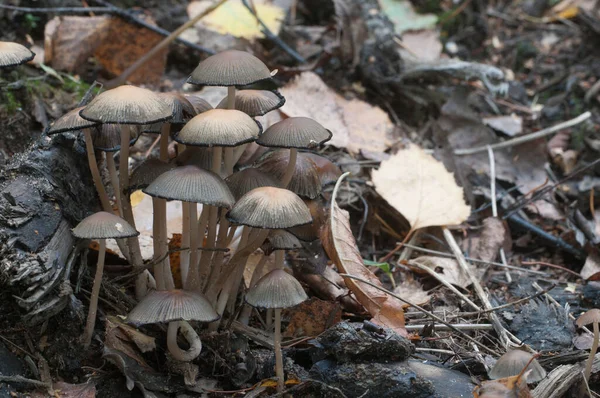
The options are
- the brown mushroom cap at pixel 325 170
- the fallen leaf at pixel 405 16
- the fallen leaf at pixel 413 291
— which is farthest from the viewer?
the fallen leaf at pixel 405 16

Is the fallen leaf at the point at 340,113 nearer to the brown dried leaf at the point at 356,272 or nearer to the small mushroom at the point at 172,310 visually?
the brown dried leaf at the point at 356,272

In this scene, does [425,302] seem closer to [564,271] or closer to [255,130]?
[564,271]

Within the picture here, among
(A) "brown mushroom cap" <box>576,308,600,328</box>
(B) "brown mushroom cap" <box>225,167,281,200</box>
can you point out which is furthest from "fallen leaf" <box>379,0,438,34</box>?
(A) "brown mushroom cap" <box>576,308,600,328</box>

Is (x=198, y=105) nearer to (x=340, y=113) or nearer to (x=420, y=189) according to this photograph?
(x=420, y=189)

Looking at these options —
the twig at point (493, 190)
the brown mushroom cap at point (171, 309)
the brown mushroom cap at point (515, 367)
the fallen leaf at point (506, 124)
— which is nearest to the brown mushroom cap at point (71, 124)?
the brown mushroom cap at point (171, 309)

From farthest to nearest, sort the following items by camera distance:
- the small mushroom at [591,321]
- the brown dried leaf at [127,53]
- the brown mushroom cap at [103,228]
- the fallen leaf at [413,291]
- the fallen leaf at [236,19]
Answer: the fallen leaf at [236,19] < the brown dried leaf at [127,53] < the fallen leaf at [413,291] < the small mushroom at [591,321] < the brown mushroom cap at [103,228]

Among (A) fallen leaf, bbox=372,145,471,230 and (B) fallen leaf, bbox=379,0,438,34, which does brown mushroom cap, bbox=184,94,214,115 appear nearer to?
(A) fallen leaf, bbox=372,145,471,230
